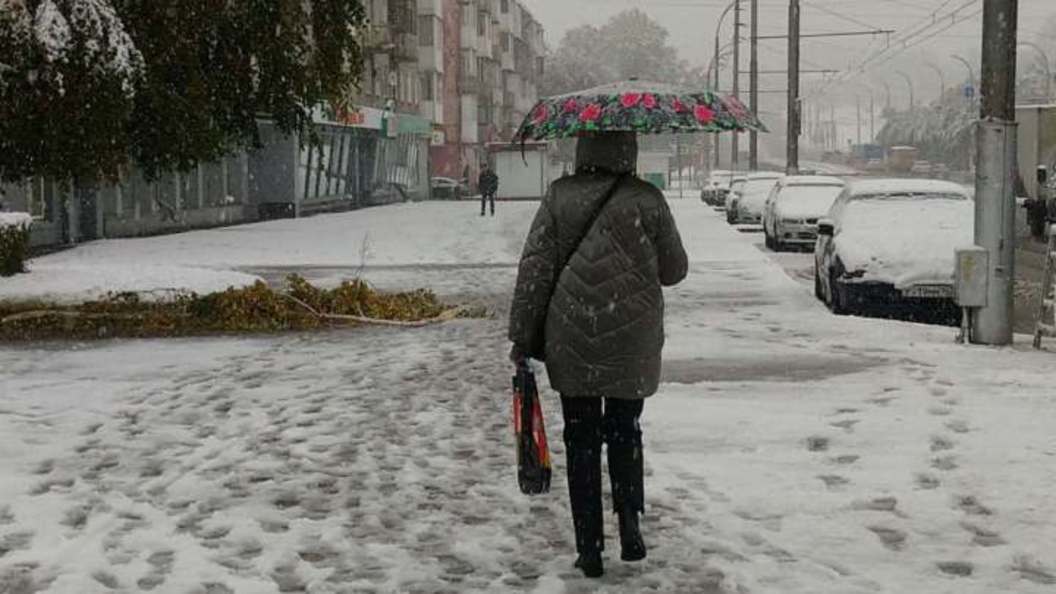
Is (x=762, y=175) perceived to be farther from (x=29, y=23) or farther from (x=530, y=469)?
(x=530, y=469)

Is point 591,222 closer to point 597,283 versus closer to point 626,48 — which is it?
point 597,283

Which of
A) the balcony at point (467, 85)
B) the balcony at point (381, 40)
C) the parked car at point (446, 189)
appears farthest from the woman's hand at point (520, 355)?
the balcony at point (467, 85)

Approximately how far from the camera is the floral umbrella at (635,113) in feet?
17.5

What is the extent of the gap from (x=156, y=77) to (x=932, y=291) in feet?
26.4

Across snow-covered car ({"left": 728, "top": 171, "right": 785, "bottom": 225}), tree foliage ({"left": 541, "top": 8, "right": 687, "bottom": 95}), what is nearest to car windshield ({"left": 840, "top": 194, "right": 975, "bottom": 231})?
snow-covered car ({"left": 728, "top": 171, "right": 785, "bottom": 225})

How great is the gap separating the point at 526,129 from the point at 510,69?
98361mm

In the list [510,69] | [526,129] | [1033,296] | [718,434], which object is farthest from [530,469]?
[510,69]

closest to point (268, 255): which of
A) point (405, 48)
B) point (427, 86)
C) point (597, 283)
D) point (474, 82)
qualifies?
point (597, 283)

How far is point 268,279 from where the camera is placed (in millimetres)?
20016

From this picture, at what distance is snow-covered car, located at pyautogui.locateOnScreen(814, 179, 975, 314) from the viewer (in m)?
14.4

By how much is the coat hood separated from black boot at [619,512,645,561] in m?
1.40

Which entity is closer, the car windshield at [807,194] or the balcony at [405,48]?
the car windshield at [807,194]

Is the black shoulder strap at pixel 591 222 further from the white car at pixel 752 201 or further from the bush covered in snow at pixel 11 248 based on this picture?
the white car at pixel 752 201

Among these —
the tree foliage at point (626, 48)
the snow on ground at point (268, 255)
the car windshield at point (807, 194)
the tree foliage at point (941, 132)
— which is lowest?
the snow on ground at point (268, 255)
